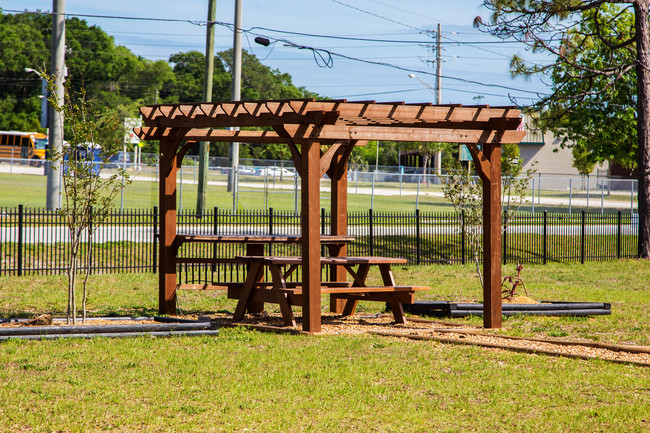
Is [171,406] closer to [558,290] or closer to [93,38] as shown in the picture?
[558,290]

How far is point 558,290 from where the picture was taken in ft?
52.2

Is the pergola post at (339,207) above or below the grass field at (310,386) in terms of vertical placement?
above

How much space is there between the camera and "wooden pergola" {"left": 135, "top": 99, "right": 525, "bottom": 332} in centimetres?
962

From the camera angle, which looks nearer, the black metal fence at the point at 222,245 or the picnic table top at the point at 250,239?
the picnic table top at the point at 250,239

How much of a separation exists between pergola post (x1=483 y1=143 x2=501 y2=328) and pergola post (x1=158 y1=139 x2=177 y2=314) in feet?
14.9

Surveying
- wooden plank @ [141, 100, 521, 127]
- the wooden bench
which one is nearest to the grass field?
the wooden bench

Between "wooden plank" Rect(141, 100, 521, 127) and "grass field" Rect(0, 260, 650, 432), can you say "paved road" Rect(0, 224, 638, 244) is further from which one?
"grass field" Rect(0, 260, 650, 432)

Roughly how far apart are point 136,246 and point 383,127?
490 inches

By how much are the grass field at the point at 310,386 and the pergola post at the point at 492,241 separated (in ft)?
1.23

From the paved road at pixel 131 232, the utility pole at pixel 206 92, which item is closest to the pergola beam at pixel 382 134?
the paved road at pixel 131 232

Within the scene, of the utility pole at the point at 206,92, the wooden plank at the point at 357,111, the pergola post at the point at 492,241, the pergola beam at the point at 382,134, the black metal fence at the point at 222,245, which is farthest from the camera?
the utility pole at the point at 206,92

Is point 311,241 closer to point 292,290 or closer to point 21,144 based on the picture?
point 292,290

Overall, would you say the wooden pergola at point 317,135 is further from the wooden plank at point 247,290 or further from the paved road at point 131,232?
the paved road at point 131,232

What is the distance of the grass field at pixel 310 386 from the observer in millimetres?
5844
